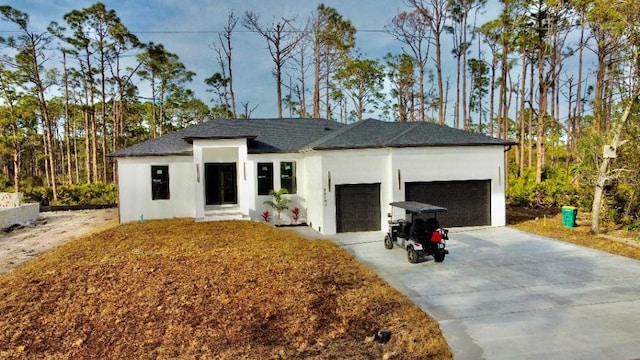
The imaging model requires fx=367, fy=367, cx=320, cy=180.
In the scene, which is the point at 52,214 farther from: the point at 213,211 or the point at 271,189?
the point at 271,189

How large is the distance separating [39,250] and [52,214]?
454 inches

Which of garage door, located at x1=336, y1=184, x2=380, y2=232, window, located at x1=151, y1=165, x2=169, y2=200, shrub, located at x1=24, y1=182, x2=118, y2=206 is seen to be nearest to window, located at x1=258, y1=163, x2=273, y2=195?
garage door, located at x1=336, y1=184, x2=380, y2=232

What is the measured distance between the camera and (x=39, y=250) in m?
12.8

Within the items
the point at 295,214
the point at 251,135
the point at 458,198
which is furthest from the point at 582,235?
the point at 251,135

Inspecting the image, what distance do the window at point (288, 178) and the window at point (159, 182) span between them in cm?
509

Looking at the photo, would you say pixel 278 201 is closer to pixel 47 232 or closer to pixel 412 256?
pixel 412 256

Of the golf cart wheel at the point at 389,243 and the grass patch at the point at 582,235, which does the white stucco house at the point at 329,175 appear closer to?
the grass patch at the point at 582,235

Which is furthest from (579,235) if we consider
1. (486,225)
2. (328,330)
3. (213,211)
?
(213,211)

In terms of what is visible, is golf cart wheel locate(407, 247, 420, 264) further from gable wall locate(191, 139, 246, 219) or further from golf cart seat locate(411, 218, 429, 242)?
gable wall locate(191, 139, 246, 219)

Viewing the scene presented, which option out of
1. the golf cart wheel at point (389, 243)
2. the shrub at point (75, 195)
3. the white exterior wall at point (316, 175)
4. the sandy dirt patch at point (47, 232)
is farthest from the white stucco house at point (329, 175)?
the shrub at point (75, 195)

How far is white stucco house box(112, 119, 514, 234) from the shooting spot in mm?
14469

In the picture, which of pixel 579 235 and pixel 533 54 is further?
pixel 533 54

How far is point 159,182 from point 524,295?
47.6ft

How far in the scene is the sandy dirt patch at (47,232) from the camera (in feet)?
39.9
